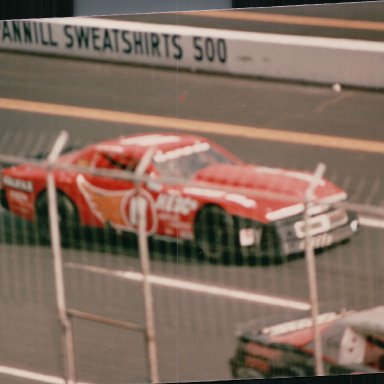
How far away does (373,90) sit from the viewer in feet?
27.0

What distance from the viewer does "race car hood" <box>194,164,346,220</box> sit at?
26.5 feet

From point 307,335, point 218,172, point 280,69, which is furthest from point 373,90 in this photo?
point 307,335

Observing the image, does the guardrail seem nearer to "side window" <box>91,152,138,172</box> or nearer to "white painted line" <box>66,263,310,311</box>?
"side window" <box>91,152,138,172</box>

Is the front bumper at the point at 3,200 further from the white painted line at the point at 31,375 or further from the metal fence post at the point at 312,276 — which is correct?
the metal fence post at the point at 312,276

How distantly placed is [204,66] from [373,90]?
111 centimetres

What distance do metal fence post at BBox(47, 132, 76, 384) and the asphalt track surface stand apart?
0.05 m

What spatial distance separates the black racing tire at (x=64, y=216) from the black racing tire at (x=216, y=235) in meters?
0.82

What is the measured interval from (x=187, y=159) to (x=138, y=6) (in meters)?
1.07

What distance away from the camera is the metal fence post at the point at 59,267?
8320mm

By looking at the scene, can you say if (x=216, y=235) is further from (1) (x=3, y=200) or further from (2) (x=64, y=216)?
(1) (x=3, y=200)

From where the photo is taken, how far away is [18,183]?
27.8 ft

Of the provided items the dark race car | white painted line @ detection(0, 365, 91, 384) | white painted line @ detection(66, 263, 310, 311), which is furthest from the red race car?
white painted line @ detection(0, 365, 91, 384)

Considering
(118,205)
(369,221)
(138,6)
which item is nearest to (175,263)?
(118,205)

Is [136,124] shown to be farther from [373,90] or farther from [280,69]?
[373,90]
